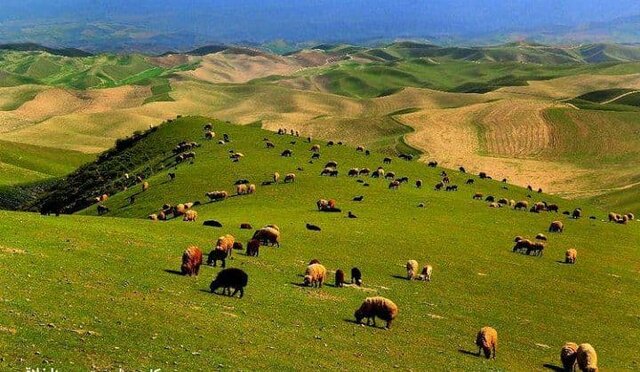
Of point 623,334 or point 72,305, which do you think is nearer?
point 72,305

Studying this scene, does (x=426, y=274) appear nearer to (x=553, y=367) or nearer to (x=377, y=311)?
(x=377, y=311)

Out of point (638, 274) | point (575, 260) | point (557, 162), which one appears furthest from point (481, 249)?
point (557, 162)

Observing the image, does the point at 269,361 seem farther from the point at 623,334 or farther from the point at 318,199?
the point at 318,199

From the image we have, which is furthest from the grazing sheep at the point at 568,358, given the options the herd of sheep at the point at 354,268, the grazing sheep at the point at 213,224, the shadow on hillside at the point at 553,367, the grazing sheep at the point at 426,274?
the grazing sheep at the point at 213,224

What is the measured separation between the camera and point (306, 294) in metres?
30.1

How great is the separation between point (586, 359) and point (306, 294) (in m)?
12.2

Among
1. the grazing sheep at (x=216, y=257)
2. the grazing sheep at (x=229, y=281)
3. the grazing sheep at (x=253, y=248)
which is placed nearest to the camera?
the grazing sheep at (x=229, y=281)

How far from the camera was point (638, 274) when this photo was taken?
4750 cm

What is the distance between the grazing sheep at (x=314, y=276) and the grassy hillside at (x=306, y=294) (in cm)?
66

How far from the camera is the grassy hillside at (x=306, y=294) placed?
64.4ft

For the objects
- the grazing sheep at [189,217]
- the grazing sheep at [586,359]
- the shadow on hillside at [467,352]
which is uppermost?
the grazing sheep at [189,217]

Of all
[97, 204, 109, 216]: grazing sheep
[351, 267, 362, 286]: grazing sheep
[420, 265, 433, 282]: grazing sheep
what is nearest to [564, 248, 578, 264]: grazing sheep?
[420, 265, 433, 282]: grazing sheep

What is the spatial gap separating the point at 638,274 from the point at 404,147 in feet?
359

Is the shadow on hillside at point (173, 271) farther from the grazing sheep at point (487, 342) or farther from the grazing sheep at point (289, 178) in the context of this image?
the grazing sheep at point (289, 178)
